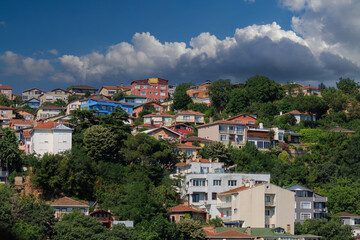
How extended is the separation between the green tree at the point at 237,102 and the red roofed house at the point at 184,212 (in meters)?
35.3

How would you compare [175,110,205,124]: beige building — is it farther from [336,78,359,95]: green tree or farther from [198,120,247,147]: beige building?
[336,78,359,95]: green tree

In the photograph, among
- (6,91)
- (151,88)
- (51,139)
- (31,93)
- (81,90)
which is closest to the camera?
(51,139)

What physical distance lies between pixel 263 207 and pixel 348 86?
58507 millimetres

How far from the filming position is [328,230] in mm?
46594

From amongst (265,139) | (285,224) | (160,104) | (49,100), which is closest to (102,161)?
(285,224)

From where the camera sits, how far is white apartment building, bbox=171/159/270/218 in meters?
51.0

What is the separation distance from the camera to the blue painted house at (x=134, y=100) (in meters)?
93.4

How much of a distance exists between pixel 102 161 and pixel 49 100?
206ft

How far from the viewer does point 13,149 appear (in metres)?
46.5

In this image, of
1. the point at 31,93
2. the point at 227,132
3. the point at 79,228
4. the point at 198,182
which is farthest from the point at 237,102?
the point at 31,93

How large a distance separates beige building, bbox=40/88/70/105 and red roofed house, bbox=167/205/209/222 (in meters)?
67.4

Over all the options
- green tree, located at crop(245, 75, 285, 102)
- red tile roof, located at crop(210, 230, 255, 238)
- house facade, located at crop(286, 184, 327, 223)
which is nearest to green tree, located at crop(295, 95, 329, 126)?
green tree, located at crop(245, 75, 285, 102)

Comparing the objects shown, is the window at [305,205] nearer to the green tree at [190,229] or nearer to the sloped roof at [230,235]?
the sloped roof at [230,235]

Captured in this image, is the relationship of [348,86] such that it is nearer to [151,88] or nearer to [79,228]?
[151,88]
